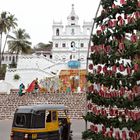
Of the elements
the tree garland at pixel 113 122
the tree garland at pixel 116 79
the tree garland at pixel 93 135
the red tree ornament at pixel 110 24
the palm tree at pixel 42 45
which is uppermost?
the palm tree at pixel 42 45

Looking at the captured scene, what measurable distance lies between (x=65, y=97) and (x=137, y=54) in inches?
1022

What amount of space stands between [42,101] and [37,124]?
1974cm

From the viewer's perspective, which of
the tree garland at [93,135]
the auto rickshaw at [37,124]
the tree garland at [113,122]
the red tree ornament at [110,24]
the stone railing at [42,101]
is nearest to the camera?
the tree garland at [113,122]

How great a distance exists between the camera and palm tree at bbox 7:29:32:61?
217ft

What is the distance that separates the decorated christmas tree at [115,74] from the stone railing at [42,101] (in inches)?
835

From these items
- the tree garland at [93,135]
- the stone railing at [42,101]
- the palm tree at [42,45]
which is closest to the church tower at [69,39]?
the palm tree at [42,45]

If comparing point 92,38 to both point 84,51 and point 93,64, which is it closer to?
point 93,64

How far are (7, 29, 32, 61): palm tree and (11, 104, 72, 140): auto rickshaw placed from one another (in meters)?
53.7

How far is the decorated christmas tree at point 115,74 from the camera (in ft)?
22.0

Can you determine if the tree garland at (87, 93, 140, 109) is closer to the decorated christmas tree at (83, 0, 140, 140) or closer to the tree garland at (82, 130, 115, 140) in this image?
the decorated christmas tree at (83, 0, 140, 140)

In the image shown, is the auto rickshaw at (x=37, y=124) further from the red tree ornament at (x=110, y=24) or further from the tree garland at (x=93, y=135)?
the red tree ornament at (x=110, y=24)

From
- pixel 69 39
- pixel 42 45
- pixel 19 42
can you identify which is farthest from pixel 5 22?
pixel 42 45

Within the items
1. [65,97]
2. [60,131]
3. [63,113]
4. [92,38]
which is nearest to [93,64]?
[92,38]

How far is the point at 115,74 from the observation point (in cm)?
703
